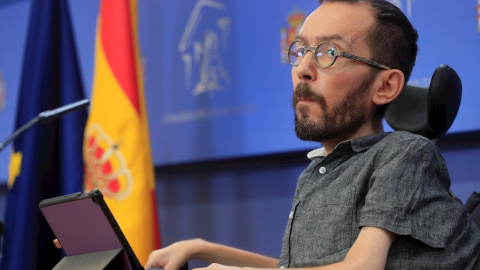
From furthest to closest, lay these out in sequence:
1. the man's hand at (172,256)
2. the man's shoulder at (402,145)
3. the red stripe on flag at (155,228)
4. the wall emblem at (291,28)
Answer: the red stripe on flag at (155,228), the wall emblem at (291,28), the man's hand at (172,256), the man's shoulder at (402,145)

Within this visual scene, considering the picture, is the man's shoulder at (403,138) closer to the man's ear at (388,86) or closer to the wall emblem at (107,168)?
the man's ear at (388,86)

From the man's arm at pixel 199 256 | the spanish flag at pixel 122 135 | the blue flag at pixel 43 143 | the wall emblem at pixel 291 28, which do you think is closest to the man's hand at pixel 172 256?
the man's arm at pixel 199 256

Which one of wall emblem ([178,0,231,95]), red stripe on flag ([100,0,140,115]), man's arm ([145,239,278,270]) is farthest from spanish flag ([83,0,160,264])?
man's arm ([145,239,278,270])

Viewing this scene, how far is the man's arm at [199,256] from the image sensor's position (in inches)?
53.7

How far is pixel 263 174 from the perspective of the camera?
8.61 ft

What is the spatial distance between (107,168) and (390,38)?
5.09 ft

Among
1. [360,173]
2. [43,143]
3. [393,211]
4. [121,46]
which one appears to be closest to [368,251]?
[393,211]

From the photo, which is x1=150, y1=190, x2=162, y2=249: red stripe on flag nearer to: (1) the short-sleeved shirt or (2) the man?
(2) the man

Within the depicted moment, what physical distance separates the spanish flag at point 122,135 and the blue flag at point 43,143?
0.14 m

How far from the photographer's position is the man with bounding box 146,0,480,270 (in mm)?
1082

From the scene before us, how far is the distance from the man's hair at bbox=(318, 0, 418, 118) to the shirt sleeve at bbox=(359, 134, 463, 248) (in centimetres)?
21

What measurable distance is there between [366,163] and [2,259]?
1931 mm

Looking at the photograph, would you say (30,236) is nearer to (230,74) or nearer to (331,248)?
(230,74)

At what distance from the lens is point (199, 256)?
1.42 m
